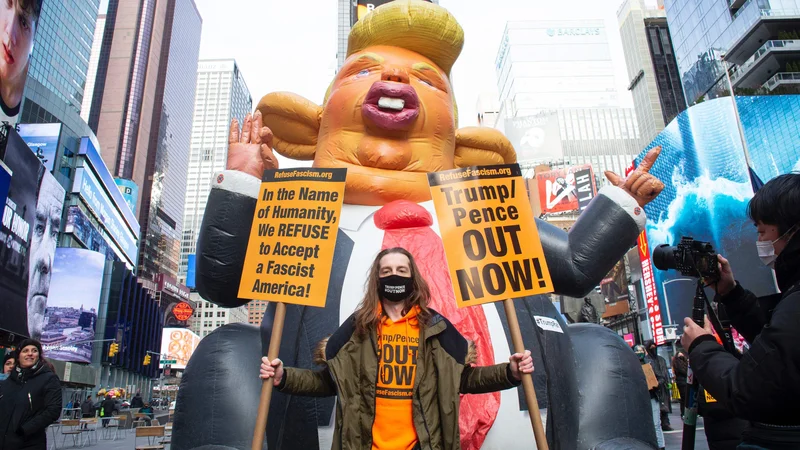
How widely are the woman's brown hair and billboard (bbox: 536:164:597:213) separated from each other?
40811mm

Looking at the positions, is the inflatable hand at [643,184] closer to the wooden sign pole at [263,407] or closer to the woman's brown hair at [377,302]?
the woman's brown hair at [377,302]

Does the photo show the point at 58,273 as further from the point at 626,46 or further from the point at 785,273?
the point at 626,46

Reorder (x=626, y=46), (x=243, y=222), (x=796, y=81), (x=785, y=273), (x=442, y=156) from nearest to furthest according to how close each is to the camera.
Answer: (x=785, y=273) → (x=243, y=222) → (x=442, y=156) → (x=796, y=81) → (x=626, y=46)

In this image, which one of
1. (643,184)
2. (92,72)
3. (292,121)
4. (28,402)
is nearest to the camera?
(643,184)

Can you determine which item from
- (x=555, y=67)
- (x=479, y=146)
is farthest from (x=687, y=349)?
(x=555, y=67)

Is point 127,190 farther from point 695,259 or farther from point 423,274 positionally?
point 695,259

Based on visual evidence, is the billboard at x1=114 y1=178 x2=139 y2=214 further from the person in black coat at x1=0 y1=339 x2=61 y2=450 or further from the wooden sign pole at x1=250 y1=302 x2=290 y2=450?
the wooden sign pole at x1=250 y1=302 x2=290 y2=450

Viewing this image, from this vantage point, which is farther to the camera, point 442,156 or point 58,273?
point 58,273

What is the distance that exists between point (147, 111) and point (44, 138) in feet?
205

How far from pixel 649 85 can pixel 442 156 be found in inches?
2241

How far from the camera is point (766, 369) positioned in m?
1.51


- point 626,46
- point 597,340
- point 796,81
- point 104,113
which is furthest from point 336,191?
point 104,113

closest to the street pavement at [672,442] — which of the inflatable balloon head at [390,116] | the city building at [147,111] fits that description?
the inflatable balloon head at [390,116]

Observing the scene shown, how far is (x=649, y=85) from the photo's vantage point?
178ft
